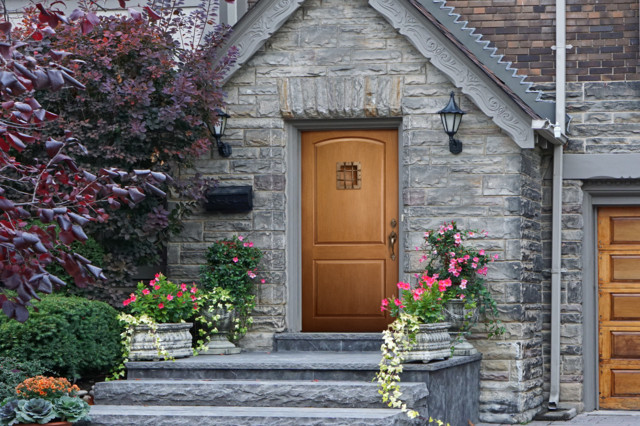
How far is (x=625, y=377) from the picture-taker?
10422mm

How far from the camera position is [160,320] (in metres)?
8.95

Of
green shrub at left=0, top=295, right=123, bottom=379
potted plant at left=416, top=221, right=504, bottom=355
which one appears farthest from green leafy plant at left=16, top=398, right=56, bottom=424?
potted plant at left=416, top=221, right=504, bottom=355

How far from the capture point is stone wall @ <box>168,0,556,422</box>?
947 centimetres

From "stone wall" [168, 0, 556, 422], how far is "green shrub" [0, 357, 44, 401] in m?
2.47

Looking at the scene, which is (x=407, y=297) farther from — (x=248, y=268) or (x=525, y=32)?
(x=525, y=32)

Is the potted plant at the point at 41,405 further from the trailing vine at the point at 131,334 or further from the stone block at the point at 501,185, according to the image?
the stone block at the point at 501,185

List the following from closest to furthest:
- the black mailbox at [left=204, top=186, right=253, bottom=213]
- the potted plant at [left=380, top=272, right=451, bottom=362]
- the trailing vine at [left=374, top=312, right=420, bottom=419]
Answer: the trailing vine at [left=374, top=312, right=420, bottom=419]
the potted plant at [left=380, top=272, right=451, bottom=362]
the black mailbox at [left=204, top=186, right=253, bottom=213]

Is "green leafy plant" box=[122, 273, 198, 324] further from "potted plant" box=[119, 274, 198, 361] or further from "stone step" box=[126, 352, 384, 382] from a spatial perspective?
"stone step" box=[126, 352, 384, 382]

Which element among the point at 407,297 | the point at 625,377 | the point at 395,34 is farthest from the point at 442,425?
the point at 395,34

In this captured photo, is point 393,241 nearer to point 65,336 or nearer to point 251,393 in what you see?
point 251,393

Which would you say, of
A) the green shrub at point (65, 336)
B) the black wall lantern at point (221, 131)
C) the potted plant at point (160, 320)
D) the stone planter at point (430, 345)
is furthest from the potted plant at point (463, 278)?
the green shrub at point (65, 336)

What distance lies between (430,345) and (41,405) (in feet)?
10.3

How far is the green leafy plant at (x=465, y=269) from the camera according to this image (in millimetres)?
9062

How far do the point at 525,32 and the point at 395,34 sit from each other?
1694mm
